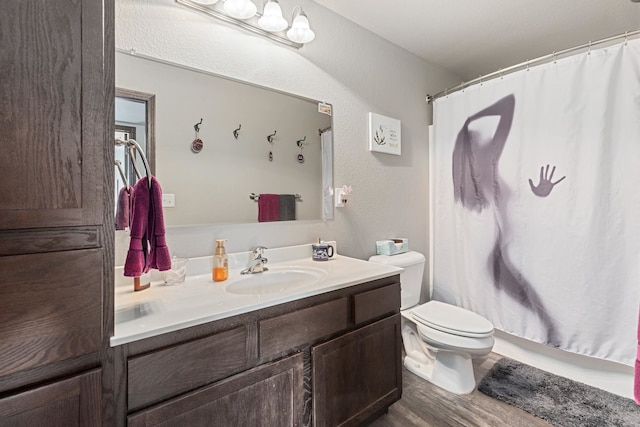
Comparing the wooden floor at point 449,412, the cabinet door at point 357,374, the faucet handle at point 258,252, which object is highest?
the faucet handle at point 258,252

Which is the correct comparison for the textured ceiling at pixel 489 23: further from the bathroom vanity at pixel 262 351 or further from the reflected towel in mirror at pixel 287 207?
the bathroom vanity at pixel 262 351

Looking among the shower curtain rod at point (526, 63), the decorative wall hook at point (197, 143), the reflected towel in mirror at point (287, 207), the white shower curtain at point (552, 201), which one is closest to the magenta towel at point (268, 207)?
the reflected towel in mirror at point (287, 207)

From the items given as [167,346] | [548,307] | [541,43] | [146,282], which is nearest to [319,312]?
[167,346]

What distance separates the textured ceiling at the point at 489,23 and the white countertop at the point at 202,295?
1577 mm

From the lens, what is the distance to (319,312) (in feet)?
3.69

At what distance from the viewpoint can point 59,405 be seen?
2.15ft

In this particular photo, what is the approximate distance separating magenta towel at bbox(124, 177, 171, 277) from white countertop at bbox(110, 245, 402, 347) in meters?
0.13

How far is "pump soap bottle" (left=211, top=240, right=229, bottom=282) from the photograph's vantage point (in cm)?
126

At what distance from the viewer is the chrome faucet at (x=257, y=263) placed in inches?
54.3

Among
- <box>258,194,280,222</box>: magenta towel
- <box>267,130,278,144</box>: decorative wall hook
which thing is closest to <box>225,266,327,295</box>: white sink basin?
<box>258,194,280,222</box>: magenta towel

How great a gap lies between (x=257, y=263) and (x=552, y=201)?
182 cm

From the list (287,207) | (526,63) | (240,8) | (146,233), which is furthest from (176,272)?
(526,63)

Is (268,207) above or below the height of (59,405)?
above

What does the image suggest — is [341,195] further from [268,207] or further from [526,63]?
[526,63]
